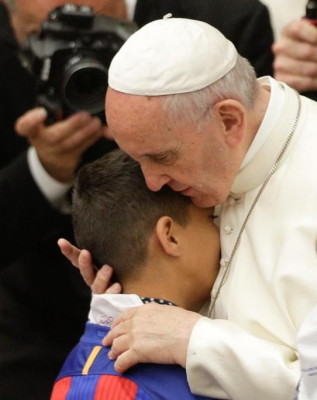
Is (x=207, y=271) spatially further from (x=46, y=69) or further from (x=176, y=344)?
(x=46, y=69)

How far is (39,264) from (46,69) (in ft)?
1.74

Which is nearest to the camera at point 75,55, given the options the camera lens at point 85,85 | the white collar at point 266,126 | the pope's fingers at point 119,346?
the camera lens at point 85,85

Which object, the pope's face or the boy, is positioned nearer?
the pope's face

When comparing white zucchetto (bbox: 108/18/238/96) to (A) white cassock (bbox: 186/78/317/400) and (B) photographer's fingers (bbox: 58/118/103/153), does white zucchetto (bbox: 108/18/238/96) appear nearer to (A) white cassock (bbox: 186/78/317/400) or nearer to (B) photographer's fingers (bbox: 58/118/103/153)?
(A) white cassock (bbox: 186/78/317/400)

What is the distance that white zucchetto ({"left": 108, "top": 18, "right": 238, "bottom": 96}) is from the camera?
1298 millimetres

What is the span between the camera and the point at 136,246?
146 centimetres

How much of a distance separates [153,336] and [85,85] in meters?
0.55

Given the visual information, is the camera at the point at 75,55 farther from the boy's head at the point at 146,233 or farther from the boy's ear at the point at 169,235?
the boy's ear at the point at 169,235

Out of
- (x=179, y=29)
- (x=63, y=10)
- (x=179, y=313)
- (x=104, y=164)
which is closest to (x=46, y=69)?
(x=63, y=10)

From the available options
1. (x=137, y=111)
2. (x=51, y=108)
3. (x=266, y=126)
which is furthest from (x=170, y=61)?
(x=51, y=108)

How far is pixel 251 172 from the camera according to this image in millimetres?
1410

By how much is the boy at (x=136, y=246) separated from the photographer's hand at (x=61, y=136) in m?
0.27

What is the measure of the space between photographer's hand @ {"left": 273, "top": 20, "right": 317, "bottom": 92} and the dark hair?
0.44m

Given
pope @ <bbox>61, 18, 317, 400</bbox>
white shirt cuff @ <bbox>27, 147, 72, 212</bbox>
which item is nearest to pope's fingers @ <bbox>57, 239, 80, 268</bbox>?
pope @ <bbox>61, 18, 317, 400</bbox>
